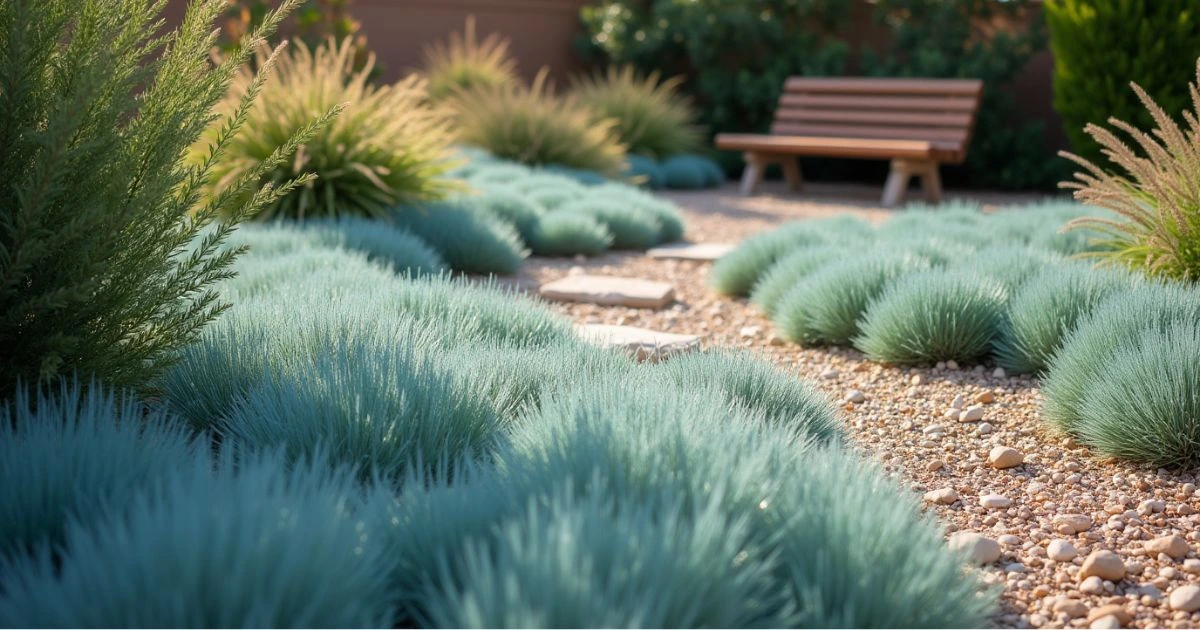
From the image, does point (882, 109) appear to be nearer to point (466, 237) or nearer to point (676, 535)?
point (466, 237)

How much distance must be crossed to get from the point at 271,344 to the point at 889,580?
1.66 m

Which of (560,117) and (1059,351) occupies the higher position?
(560,117)

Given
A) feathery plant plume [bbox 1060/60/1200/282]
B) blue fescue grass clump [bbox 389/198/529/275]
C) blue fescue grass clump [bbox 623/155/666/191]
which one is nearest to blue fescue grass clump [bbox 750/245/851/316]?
feathery plant plume [bbox 1060/60/1200/282]

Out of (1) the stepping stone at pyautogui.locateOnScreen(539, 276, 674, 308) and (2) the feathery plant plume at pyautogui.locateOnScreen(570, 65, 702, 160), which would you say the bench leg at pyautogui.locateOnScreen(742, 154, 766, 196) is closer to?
(2) the feathery plant plume at pyautogui.locateOnScreen(570, 65, 702, 160)

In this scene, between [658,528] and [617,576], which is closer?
[617,576]

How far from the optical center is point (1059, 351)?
2834 mm

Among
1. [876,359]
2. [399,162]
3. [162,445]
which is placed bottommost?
[876,359]

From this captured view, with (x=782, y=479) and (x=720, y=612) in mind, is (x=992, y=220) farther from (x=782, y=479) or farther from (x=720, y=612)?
(x=720, y=612)

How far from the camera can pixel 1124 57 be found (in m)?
6.71

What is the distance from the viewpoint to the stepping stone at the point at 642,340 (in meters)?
3.29

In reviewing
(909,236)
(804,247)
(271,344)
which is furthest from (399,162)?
(271,344)

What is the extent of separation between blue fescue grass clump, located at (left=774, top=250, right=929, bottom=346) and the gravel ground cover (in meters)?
0.07

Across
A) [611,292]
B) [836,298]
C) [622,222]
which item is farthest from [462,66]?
[836,298]

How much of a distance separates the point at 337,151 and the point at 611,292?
64.5 inches
